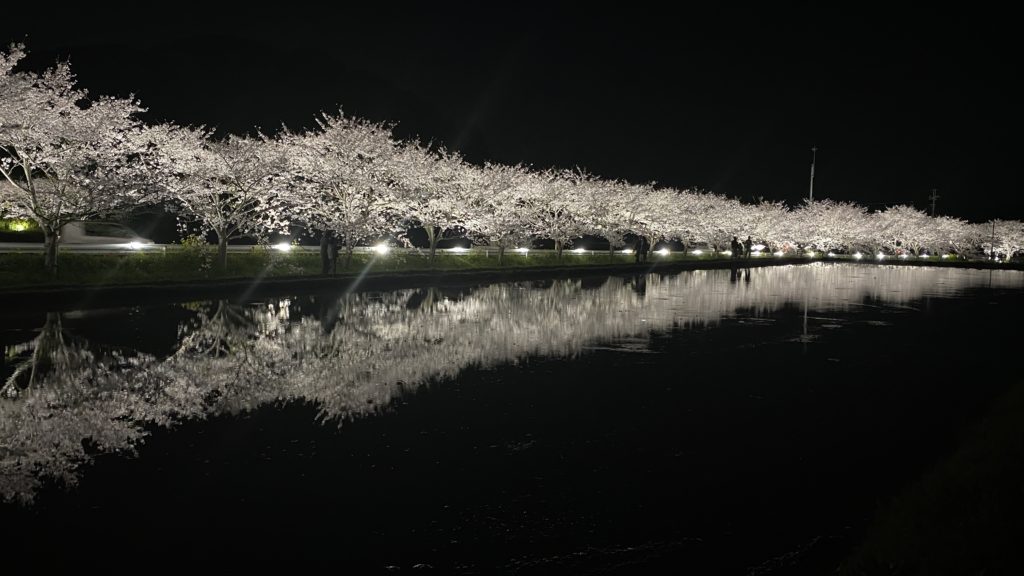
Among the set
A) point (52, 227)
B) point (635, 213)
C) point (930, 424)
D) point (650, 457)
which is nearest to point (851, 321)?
point (930, 424)

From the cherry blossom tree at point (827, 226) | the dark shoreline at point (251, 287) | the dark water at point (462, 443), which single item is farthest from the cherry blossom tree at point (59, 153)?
the cherry blossom tree at point (827, 226)

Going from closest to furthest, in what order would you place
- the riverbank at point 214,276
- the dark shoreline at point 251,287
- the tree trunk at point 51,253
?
the dark shoreline at point 251,287, the riverbank at point 214,276, the tree trunk at point 51,253

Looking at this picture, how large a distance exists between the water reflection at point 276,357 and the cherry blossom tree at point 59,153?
6727 mm

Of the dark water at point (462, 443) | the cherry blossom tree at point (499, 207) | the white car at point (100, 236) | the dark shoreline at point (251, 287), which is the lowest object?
the dark water at point (462, 443)

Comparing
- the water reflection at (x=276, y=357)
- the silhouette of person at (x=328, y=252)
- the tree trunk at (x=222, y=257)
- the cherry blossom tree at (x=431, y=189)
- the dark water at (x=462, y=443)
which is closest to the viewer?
the dark water at (x=462, y=443)

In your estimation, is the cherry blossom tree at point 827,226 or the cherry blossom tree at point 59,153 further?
the cherry blossom tree at point 827,226

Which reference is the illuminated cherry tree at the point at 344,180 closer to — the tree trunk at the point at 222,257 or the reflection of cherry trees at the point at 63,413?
the tree trunk at the point at 222,257

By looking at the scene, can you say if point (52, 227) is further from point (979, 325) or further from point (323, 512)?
point (979, 325)

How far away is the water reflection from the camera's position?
878 cm

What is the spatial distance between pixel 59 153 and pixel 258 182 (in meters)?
8.09

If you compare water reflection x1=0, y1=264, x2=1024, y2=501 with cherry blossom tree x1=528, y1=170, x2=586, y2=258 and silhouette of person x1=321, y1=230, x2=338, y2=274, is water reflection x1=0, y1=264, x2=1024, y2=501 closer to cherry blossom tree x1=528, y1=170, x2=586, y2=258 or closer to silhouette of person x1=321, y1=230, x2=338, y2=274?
silhouette of person x1=321, y1=230, x2=338, y2=274

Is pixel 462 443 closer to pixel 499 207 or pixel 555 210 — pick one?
pixel 499 207

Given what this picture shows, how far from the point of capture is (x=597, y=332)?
60.0 ft

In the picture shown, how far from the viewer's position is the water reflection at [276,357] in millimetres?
8781
